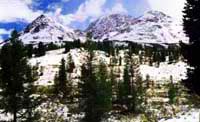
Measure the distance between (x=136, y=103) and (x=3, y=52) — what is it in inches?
2155

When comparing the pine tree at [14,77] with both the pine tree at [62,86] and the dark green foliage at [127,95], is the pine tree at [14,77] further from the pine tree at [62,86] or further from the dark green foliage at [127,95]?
the pine tree at [62,86]

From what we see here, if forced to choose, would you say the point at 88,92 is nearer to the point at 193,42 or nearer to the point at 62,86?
the point at 193,42

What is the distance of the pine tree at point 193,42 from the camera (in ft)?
129

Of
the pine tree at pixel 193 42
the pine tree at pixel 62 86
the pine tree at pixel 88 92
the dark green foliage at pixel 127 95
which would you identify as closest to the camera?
the pine tree at pixel 193 42

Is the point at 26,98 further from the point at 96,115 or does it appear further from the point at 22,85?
the point at 96,115

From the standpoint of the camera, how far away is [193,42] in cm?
4031

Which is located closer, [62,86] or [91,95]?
[91,95]

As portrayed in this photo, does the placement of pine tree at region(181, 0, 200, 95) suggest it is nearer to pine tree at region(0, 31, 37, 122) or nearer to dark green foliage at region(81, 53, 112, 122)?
pine tree at region(0, 31, 37, 122)

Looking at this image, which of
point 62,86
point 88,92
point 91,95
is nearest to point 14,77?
point 91,95

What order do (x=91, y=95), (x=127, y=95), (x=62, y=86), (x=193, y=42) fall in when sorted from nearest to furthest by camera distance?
(x=193, y=42), (x=91, y=95), (x=127, y=95), (x=62, y=86)

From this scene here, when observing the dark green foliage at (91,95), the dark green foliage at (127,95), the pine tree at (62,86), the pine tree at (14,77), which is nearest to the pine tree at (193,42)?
the pine tree at (14,77)

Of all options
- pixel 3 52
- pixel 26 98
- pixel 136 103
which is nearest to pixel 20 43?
pixel 3 52

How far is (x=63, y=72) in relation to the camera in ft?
393

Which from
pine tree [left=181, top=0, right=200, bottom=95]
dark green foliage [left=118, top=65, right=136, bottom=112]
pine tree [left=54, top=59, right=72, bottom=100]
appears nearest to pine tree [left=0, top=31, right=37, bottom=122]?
pine tree [left=181, top=0, right=200, bottom=95]
